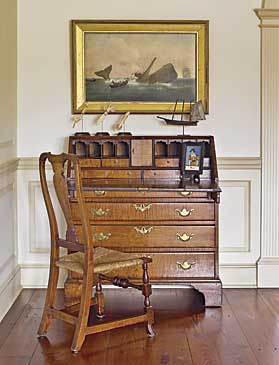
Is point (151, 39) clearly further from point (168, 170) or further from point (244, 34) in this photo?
point (168, 170)

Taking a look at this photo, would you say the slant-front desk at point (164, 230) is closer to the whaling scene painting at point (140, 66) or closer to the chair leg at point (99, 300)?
the chair leg at point (99, 300)

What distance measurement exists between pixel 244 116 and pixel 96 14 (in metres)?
1.33

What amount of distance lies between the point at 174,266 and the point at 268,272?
0.91 m

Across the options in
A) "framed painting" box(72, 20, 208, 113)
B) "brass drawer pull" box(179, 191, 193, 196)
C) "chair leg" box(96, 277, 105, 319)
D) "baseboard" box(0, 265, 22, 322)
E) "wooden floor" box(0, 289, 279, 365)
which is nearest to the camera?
"wooden floor" box(0, 289, 279, 365)

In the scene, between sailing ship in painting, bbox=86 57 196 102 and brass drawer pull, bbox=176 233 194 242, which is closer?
brass drawer pull, bbox=176 233 194 242

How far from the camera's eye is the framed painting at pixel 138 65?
4.62 m

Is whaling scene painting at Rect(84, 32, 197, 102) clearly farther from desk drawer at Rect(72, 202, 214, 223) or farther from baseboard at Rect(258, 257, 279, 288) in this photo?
baseboard at Rect(258, 257, 279, 288)

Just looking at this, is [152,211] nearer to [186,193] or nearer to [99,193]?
[186,193]

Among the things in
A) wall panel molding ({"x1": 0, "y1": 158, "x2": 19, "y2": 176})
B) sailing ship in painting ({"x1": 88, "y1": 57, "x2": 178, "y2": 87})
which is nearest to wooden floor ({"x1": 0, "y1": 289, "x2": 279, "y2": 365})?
wall panel molding ({"x1": 0, "y1": 158, "x2": 19, "y2": 176})

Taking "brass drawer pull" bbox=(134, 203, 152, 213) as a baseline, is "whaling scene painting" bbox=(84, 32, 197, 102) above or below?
above

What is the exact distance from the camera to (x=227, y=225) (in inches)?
187

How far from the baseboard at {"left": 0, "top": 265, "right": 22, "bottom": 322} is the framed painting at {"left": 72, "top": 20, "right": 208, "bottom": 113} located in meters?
1.29

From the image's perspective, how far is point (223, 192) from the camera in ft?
15.5

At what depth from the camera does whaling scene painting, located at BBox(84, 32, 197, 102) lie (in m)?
4.64
